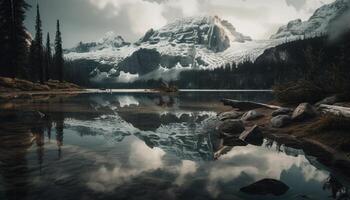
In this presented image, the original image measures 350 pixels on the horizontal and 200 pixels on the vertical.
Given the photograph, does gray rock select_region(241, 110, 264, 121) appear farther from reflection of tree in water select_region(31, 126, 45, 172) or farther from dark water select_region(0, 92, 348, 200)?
reflection of tree in water select_region(31, 126, 45, 172)

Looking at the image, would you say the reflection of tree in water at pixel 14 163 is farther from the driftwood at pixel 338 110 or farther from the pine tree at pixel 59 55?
the pine tree at pixel 59 55

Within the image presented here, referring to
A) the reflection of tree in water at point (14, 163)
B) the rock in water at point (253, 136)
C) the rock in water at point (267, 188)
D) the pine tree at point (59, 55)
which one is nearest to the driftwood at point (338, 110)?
the rock in water at point (253, 136)

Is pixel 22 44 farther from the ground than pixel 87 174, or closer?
farther from the ground

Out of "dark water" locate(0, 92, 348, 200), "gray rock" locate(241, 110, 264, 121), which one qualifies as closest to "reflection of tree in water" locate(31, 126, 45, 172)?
"dark water" locate(0, 92, 348, 200)

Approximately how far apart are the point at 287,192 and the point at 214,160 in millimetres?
3974

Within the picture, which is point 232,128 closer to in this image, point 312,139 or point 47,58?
point 312,139

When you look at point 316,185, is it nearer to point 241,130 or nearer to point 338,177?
point 338,177

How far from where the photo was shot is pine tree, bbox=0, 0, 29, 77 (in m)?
62.6

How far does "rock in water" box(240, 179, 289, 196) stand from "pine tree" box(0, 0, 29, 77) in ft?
209

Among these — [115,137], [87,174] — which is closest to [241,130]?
[115,137]

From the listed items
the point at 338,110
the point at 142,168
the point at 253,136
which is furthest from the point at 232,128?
the point at 142,168

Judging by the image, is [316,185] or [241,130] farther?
[241,130]

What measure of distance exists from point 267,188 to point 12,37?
65.8m

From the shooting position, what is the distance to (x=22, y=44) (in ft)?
216
